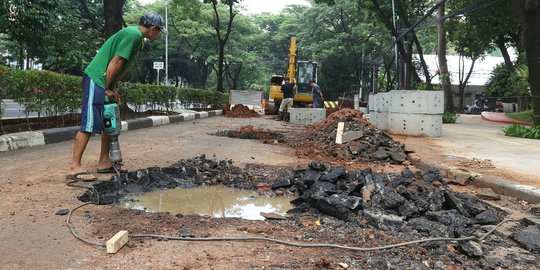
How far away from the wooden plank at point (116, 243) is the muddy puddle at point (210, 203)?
0.92m

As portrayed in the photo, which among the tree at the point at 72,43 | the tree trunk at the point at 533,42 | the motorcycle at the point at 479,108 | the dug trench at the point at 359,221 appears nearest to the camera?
the dug trench at the point at 359,221

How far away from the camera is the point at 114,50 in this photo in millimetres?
4504

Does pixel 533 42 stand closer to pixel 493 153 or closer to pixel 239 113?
pixel 493 153


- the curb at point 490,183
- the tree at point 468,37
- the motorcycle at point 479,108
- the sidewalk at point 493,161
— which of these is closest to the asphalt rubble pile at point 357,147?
the sidewalk at point 493,161

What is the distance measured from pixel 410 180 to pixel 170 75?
38770mm

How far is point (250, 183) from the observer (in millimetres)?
4703

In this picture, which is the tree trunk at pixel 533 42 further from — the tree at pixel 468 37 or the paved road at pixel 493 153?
the tree at pixel 468 37

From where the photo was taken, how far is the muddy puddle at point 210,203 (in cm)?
362

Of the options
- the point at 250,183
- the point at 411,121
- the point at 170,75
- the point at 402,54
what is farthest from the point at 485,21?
the point at 170,75

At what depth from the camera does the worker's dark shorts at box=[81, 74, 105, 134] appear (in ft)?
14.4

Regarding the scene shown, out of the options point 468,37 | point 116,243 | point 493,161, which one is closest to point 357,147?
point 493,161

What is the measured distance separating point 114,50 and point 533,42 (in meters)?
12.3

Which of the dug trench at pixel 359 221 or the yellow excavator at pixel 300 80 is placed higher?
the yellow excavator at pixel 300 80

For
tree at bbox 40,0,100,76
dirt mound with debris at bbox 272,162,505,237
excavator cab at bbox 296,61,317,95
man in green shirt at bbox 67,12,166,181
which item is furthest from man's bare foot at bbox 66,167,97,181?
excavator cab at bbox 296,61,317,95
